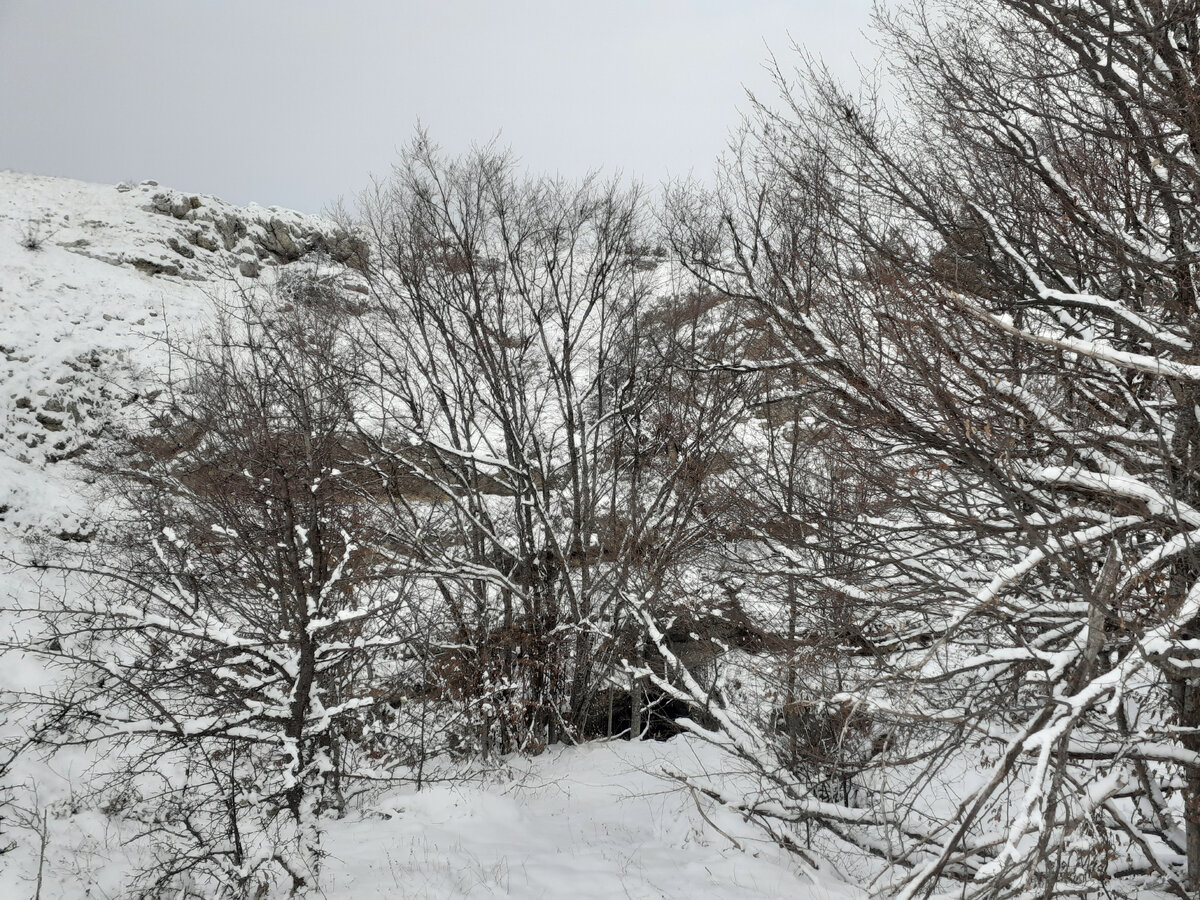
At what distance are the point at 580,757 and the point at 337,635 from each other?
13.7 ft

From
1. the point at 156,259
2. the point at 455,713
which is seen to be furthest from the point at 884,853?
the point at 156,259

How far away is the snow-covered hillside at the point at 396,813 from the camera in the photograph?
19.4 ft

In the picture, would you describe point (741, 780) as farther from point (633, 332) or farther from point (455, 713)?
point (633, 332)

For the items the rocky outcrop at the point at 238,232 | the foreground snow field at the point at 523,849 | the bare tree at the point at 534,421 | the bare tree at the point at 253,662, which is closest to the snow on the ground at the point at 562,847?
the foreground snow field at the point at 523,849

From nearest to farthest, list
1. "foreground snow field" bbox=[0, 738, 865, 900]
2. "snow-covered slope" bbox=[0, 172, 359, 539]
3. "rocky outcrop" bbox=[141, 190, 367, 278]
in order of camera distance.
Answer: "foreground snow field" bbox=[0, 738, 865, 900], "snow-covered slope" bbox=[0, 172, 359, 539], "rocky outcrop" bbox=[141, 190, 367, 278]

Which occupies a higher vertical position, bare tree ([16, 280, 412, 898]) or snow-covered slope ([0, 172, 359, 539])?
snow-covered slope ([0, 172, 359, 539])

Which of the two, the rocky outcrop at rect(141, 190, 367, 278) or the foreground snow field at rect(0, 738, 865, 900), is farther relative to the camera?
the rocky outcrop at rect(141, 190, 367, 278)

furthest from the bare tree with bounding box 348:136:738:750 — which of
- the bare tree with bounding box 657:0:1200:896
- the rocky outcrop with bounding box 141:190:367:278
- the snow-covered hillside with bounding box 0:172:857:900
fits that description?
the rocky outcrop with bounding box 141:190:367:278

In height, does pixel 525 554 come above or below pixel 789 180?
below

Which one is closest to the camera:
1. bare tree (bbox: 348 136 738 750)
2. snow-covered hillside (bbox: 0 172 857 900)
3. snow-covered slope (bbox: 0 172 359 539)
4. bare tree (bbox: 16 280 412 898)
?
bare tree (bbox: 16 280 412 898)

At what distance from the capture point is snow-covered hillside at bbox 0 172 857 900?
233 inches

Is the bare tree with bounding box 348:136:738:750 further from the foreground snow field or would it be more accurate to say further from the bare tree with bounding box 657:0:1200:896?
the bare tree with bounding box 657:0:1200:896

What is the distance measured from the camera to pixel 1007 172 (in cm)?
508

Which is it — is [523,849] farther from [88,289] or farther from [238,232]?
[238,232]
